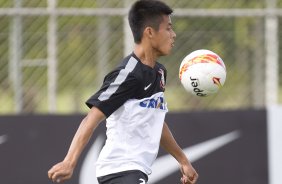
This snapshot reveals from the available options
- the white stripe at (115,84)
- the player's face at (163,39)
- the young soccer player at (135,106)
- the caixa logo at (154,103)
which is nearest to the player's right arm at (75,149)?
the young soccer player at (135,106)

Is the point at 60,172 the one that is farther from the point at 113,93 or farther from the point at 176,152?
the point at 176,152

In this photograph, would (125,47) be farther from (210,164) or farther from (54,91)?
(210,164)

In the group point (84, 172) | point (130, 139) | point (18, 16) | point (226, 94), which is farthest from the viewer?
point (226, 94)

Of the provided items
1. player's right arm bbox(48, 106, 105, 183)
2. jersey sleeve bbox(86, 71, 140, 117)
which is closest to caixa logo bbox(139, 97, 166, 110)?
jersey sleeve bbox(86, 71, 140, 117)

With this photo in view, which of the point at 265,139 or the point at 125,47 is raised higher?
the point at 125,47

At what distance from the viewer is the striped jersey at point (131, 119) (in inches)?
213

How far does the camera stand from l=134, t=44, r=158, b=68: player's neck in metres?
5.70

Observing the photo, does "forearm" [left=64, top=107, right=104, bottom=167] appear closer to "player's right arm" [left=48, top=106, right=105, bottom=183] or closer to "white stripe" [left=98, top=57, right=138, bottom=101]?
"player's right arm" [left=48, top=106, right=105, bottom=183]

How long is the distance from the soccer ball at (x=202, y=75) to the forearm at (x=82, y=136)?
0.94m

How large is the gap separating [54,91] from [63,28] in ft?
2.58

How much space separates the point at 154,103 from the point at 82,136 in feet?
2.21

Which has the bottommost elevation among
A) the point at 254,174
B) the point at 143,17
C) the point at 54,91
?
the point at 254,174

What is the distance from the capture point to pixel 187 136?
8.74 m

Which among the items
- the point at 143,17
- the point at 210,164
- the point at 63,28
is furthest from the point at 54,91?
the point at 143,17
